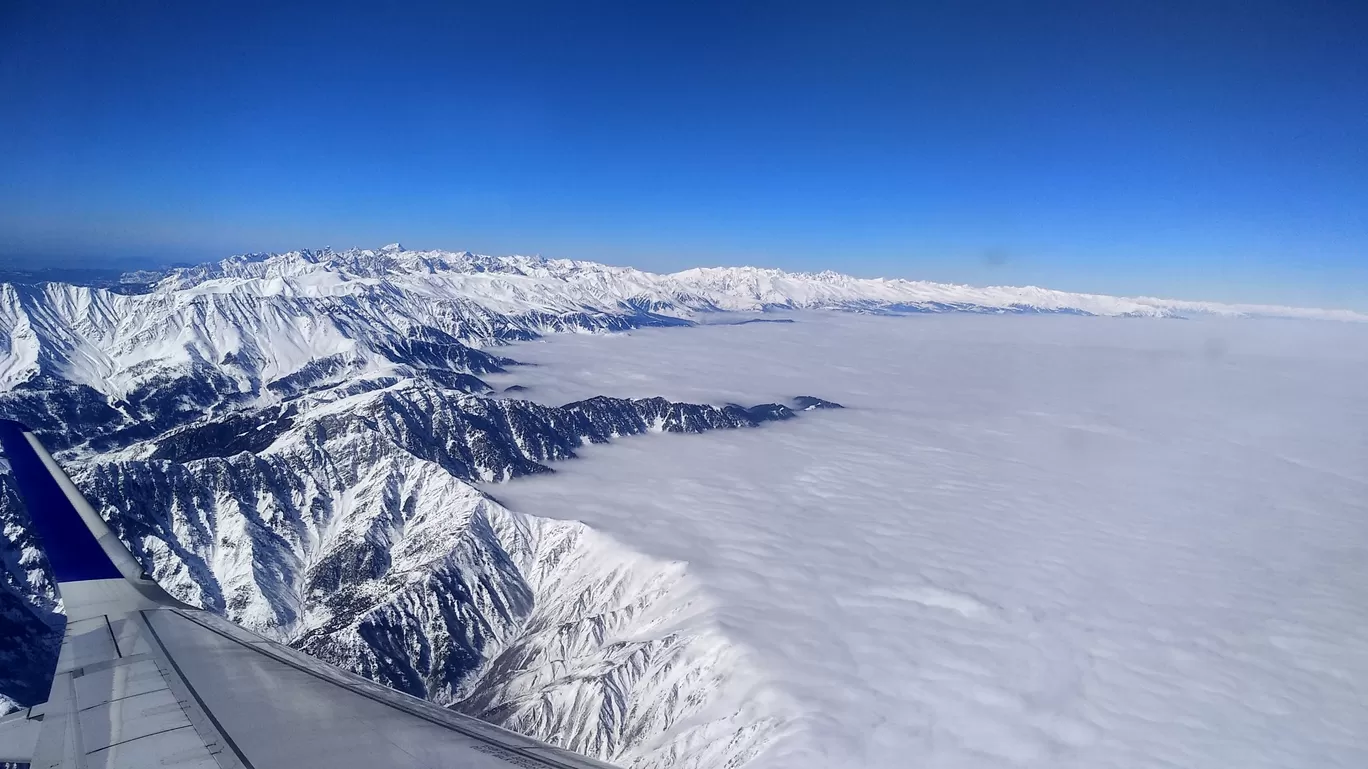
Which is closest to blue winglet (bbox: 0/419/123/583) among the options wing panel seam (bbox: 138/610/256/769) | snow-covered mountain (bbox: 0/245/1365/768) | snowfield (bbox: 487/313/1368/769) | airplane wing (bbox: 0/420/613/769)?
airplane wing (bbox: 0/420/613/769)

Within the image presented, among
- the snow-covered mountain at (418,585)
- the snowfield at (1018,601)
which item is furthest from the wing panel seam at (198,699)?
the snow-covered mountain at (418,585)

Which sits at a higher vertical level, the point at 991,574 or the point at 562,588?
the point at 991,574

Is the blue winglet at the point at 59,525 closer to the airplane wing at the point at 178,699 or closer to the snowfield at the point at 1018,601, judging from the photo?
the airplane wing at the point at 178,699

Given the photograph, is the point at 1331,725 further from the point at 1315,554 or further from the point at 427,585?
the point at 427,585

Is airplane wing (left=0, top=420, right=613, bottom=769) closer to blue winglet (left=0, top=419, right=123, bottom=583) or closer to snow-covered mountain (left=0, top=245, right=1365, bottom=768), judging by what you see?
blue winglet (left=0, top=419, right=123, bottom=583)

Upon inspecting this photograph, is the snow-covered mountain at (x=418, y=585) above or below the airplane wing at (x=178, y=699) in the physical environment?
below

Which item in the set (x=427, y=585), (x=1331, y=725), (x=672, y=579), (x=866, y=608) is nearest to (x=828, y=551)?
(x=866, y=608)

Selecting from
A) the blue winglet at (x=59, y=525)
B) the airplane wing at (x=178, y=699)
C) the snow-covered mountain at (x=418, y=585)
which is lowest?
the snow-covered mountain at (x=418, y=585)
